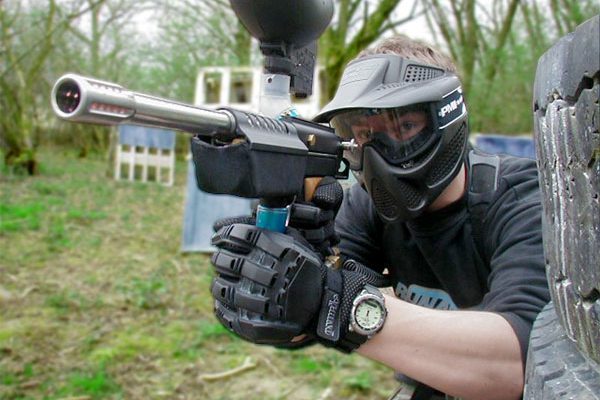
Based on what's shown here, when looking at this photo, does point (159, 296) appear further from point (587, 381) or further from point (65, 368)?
point (587, 381)

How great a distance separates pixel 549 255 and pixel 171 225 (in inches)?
263

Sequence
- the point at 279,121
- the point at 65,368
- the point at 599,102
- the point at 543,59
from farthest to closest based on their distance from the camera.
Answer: the point at 65,368 < the point at 279,121 < the point at 543,59 < the point at 599,102

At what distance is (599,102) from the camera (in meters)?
0.76

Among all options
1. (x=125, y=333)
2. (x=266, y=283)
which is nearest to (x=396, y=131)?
(x=266, y=283)

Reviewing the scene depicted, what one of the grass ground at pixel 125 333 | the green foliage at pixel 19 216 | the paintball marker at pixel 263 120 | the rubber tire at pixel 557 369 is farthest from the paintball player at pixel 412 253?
the green foliage at pixel 19 216

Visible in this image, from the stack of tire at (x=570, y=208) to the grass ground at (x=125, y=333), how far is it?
2.16m

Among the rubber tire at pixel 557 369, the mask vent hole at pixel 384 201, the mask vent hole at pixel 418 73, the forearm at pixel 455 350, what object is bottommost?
the forearm at pixel 455 350

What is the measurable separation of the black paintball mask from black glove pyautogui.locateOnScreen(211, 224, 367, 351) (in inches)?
12.8

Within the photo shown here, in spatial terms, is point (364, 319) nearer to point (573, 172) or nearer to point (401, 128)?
point (401, 128)

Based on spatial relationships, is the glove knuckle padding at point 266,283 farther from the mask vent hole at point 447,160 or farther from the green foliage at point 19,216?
the green foliage at point 19,216

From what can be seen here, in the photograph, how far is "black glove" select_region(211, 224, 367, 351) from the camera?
4.13 ft

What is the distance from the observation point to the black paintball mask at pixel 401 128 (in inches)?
60.3

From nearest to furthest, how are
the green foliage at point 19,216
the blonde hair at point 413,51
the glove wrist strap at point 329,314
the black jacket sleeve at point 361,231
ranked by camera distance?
1. the glove wrist strap at point 329,314
2. the blonde hair at point 413,51
3. the black jacket sleeve at point 361,231
4. the green foliage at point 19,216

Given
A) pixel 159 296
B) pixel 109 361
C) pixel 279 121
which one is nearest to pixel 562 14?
pixel 159 296
